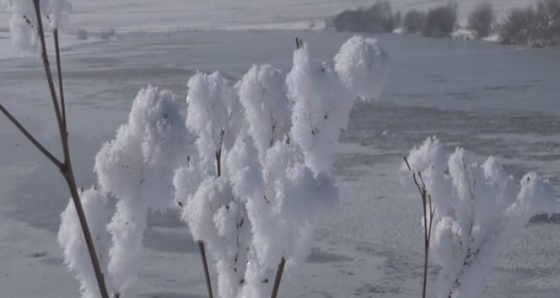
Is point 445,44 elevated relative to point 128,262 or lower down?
lower down

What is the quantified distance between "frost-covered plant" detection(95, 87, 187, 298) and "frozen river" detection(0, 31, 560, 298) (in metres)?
0.18

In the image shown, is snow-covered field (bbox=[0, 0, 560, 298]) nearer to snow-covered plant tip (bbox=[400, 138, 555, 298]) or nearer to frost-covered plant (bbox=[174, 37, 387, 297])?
frost-covered plant (bbox=[174, 37, 387, 297])

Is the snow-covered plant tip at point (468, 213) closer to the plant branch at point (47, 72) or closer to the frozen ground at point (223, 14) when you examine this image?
the plant branch at point (47, 72)

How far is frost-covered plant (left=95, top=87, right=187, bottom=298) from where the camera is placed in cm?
86

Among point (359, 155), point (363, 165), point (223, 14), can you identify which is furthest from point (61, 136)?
point (223, 14)

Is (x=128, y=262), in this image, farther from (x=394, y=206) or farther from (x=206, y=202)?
(x=394, y=206)

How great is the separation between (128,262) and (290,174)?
280 millimetres

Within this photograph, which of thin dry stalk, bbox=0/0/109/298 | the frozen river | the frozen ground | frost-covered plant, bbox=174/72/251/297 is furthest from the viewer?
the frozen ground

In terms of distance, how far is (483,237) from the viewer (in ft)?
3.69

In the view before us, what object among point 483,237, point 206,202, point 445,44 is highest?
point 206,202

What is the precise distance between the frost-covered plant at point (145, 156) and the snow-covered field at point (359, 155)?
170 mm

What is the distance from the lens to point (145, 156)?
865 mm

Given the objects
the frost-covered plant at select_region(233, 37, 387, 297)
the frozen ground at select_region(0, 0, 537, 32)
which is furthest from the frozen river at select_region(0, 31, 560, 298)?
the frozen ground at select_region(0, 0, 537, 32)

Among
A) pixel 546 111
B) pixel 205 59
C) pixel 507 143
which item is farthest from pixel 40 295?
pixel 205 59
